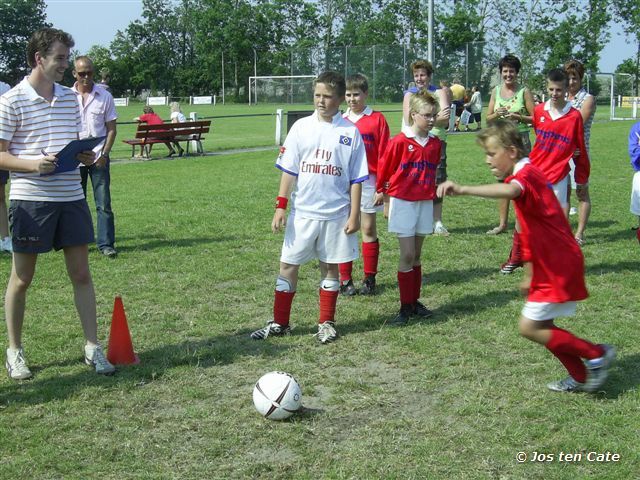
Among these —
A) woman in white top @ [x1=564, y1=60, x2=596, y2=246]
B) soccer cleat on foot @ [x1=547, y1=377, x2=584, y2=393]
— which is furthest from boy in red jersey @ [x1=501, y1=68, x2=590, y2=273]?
soccer cleat on foot @ [x1=547, y1=377, x2=584, y2=393]

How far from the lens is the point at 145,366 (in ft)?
17.2

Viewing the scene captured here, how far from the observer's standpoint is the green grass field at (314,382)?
3.88m

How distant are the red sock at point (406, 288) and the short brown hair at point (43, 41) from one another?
10.2 ft

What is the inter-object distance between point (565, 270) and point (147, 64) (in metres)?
103

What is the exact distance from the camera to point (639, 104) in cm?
4100

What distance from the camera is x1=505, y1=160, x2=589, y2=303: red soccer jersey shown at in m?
4.45

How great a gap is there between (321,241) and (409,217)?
3.02ft

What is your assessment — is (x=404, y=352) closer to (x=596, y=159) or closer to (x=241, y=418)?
(x=241, y=418)

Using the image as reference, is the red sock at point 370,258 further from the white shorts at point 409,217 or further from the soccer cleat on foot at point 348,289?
the white shorts at point 409,217

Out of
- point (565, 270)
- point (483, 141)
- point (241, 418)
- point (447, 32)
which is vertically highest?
point (447, 32)

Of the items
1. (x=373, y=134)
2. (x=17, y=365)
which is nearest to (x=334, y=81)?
(x=373, y=134)

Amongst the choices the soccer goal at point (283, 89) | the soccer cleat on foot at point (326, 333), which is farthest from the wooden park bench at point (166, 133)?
the soccer goal at point (283, 89)

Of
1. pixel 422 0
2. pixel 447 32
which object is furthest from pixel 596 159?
pixel 422 0

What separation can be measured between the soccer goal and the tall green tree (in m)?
50.0
